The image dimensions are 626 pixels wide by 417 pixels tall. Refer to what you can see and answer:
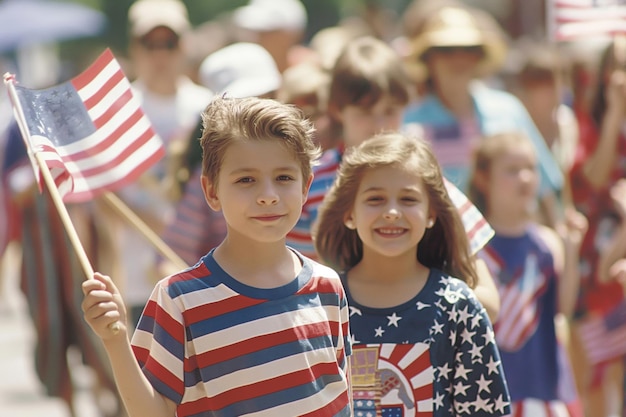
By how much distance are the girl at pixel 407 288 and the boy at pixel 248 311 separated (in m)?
0.47

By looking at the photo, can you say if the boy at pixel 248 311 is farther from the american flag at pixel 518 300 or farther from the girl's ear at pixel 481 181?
the girl's ear at pixel 481 181

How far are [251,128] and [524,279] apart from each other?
2.58m

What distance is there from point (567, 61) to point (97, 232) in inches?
133

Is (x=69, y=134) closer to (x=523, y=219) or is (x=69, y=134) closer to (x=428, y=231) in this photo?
(x=428, y=231)

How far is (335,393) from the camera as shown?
10.7 ft

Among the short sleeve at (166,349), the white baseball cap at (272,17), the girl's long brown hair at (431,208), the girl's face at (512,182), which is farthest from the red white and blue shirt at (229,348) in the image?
the white baseball cap at (272,17)

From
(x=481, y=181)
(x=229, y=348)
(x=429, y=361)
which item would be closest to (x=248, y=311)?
(x=229, y=348)

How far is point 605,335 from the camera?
7230 millimetres

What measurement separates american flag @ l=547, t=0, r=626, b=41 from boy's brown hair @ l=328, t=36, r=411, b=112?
7.20ft

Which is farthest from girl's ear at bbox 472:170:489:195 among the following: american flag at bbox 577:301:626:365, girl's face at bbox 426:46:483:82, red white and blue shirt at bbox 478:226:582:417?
american flag at bbox 577:301:626:365

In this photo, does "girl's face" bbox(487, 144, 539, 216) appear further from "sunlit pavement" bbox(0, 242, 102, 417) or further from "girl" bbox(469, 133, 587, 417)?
"sunlit pavement" bbox(0, 242, 102, 417)

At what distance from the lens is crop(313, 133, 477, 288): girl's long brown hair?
3.93 meters

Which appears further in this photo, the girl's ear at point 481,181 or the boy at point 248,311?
the girl's ear at point 481,181

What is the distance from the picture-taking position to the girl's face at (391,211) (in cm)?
385
